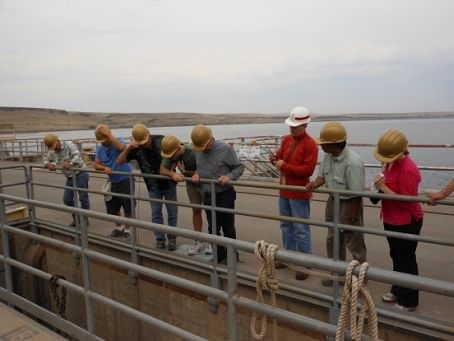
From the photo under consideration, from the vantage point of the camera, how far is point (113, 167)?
6.33 m

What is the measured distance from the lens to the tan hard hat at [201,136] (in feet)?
15.6

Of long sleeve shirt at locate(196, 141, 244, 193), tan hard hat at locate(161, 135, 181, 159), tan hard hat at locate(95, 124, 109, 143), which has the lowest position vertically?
long sleeve shirt at locate(196, 141, 244, 193)

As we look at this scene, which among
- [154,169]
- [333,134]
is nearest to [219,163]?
[154,169]

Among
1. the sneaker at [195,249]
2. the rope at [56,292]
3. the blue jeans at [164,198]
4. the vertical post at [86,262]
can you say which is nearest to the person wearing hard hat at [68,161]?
the blue jeans at [164,198]

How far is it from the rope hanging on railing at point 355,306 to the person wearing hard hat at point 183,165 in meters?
3.49

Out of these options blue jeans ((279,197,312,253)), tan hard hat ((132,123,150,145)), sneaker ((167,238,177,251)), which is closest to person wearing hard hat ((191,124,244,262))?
blue jeans ((279,197,312,253))

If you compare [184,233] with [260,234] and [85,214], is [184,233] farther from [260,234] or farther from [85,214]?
[260,234]

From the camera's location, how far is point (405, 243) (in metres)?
3.73

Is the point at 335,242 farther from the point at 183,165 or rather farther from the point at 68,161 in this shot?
the point at 68,161

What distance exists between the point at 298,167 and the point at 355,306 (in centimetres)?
281

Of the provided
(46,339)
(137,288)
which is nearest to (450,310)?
(46,339)

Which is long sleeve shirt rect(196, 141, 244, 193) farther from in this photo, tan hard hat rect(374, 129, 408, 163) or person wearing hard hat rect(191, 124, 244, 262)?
tan hard hat rect(374, 129, 408, 163)

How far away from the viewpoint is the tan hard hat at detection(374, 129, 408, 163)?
11.7 feet

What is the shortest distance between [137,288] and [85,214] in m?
2.97
